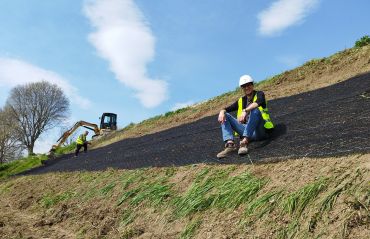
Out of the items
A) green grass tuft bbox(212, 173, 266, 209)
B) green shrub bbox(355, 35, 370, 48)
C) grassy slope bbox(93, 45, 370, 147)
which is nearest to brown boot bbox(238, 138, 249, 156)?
green grass tuft bbox(212, 173, 266, 209)

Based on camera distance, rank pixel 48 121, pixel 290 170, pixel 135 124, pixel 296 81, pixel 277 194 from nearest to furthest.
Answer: pixel 277 194 < pixel 290 170 < pixel 296 81 < pixel 135 124 < pixel 48 121

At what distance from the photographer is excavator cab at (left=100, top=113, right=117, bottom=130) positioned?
36188 millimetres

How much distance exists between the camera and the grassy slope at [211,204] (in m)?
4.12

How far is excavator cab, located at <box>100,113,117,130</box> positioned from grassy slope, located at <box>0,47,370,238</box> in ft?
83.9

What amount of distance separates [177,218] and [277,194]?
156 centimetres

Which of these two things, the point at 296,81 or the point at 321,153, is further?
the point at 296,81

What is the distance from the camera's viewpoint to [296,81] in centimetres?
1669

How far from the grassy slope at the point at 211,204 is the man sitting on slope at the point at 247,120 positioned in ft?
2.14

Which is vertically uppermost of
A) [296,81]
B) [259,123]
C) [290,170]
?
[296,81]

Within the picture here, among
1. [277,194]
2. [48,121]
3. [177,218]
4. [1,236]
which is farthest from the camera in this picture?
[48,121]

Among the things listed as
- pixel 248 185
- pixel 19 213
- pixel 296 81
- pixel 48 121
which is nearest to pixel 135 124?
pixel 296 81

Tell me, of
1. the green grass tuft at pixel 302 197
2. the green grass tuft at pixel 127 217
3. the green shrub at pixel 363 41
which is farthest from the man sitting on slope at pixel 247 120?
the green shrub at pixel 363 41

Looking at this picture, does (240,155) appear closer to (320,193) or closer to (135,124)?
(320,193)

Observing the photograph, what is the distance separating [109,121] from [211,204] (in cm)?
3206
